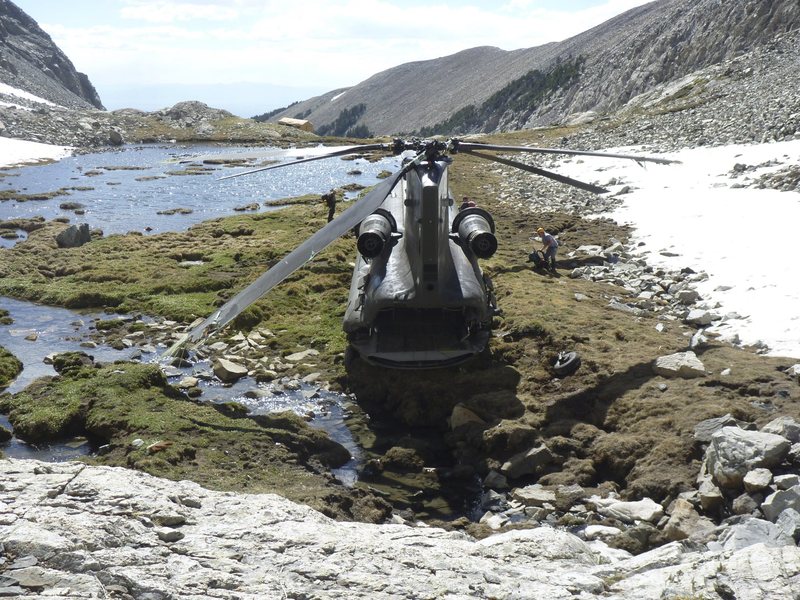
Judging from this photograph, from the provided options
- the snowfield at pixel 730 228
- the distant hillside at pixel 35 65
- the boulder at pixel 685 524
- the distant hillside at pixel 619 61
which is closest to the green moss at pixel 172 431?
the boulder at pixel 685 524

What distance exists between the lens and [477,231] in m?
17.6

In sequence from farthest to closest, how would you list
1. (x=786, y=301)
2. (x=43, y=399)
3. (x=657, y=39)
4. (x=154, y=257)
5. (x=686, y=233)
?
1. (x=657, y=39)
2. (x=154, y=257)
3. (x=686, y=233)
4. (x=786, y=301)
5. (x=43, y=399)

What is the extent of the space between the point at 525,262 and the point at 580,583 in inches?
774

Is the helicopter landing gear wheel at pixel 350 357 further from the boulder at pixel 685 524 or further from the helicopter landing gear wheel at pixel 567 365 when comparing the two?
the boulder at pixel 685 524

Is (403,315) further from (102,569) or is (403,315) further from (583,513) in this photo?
(102,569)

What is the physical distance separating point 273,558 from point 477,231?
Result: 11.3m

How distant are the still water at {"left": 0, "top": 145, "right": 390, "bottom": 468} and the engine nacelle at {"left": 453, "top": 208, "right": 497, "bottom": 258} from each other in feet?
16.8

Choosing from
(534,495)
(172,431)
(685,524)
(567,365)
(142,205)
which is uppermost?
(142,205)

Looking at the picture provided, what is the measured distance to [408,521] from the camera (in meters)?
12.1

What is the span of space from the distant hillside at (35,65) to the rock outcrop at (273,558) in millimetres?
132955

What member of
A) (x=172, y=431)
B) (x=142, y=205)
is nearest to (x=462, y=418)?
(x=172, y=431)

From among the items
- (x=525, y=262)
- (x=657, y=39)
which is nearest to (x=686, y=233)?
(x=525, y=262)

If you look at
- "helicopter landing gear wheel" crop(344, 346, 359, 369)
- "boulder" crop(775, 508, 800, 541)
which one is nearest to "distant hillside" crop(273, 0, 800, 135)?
"helicopter landing gear wheel" crop(344, 346, 359, 369)

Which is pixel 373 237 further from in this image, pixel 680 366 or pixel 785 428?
pixel 785 428
